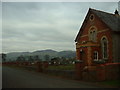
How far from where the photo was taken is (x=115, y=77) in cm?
1678

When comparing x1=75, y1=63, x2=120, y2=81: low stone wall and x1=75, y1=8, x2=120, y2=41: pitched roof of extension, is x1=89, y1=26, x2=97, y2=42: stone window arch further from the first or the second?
x1=75, y1=63, x2=120, y2=81: low stone wall

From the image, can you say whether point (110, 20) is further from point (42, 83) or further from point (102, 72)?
point (42, 83)

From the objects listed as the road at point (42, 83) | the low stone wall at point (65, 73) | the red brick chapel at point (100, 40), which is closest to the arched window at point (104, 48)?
the red brick chapel at point (100, 40)

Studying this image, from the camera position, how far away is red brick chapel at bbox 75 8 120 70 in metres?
25.0

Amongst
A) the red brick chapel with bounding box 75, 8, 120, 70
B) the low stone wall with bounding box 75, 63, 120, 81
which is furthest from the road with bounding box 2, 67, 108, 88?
the red brick chapel with bounding box 75, 8, 120, 70

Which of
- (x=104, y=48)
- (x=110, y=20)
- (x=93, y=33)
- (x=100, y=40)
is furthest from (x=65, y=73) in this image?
(x=110, y=20)

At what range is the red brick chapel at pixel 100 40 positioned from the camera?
2495cm


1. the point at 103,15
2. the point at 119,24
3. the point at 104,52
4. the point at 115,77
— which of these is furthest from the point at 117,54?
the point at 115,77

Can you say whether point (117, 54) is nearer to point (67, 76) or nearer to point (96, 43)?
point (96, 43)

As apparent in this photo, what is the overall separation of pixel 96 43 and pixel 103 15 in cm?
463

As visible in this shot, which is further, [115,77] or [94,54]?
[94,54]

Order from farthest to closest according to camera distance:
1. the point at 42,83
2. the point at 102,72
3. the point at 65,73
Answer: the point at 65,73
the point at 102,72
the point at 42,83

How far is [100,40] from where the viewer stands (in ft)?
88.4

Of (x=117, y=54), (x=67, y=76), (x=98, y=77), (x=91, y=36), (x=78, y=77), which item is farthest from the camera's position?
(x=91, y=36)
